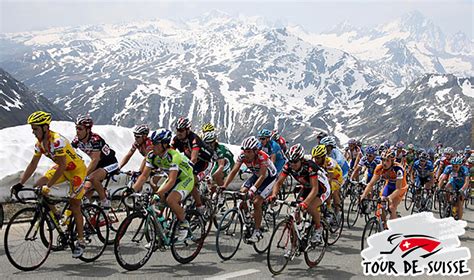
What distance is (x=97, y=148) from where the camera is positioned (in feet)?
33.8

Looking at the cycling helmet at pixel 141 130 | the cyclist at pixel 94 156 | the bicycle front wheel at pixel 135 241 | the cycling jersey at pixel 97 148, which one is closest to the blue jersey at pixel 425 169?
the cycling helmet at pixel 141 130

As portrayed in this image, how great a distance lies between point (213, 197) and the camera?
1252 cm

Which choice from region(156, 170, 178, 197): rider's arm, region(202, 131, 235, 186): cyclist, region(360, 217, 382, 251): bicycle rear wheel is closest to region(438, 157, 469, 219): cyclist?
region(360, 217, 382, 251): bicycle rear wheel

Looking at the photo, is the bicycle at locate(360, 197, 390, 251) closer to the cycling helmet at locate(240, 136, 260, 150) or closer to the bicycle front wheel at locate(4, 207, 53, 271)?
the cycling helmet at locate(240, 136, 260, 150)

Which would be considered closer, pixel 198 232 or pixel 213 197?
pixel 198 232

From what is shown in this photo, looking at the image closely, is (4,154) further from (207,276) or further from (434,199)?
(434,199)

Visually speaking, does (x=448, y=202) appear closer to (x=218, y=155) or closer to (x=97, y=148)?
(x=218, y=155)

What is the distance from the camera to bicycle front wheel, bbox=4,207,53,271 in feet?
27.4

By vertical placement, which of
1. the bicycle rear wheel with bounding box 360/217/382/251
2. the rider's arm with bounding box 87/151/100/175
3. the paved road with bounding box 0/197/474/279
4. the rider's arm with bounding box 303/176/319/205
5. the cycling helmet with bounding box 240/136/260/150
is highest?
the cycling helmet with bounding box 240/136/260/150

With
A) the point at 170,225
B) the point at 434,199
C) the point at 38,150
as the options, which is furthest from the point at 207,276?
the point at 434,199

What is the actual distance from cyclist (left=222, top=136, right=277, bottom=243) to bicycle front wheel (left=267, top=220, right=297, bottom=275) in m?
1.10

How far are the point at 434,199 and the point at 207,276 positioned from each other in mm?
11081

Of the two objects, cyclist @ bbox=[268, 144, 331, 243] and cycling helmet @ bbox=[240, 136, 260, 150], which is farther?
cycling helmet @ bbox=[240, 136, 260, 150]

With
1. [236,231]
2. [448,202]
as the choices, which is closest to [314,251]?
[236,231]
